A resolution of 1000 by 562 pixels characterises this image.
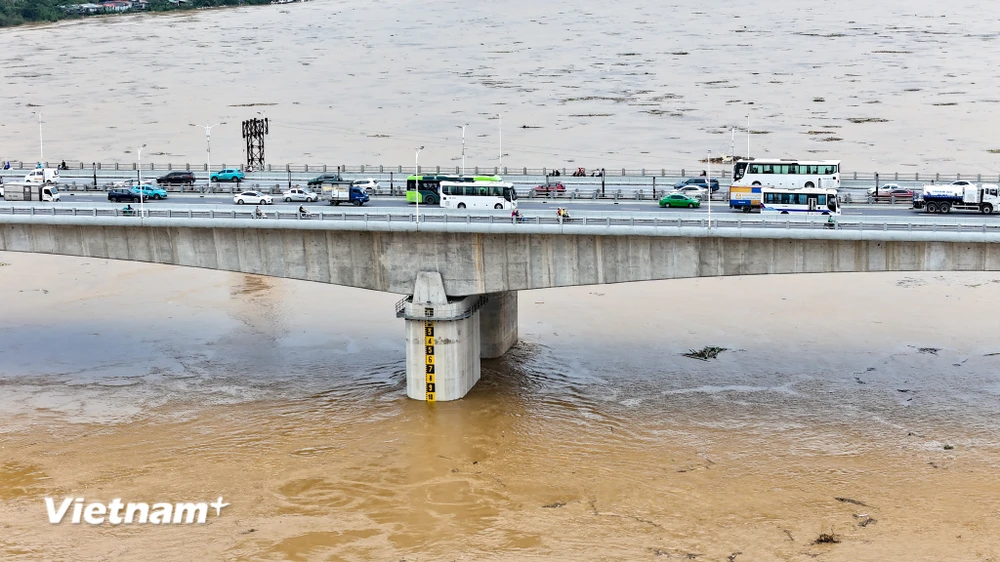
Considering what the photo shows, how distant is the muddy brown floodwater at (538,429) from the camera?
100ft

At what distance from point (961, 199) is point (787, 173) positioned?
1016cm

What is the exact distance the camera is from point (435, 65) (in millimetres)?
138500

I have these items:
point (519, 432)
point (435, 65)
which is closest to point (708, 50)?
point (435, 65)

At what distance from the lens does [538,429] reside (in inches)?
1512

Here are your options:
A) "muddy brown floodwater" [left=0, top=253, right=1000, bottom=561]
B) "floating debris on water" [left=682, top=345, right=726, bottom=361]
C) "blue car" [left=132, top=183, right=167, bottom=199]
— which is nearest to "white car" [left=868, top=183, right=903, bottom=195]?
"muddy brown floodwater" [left=0, top=253, right=1000, bottom=561]

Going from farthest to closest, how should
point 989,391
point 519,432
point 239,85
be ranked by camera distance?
point 239,85 < point 989,391 < point 519,432

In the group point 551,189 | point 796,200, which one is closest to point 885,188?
point 796,200

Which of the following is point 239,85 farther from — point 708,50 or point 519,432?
point 519,432

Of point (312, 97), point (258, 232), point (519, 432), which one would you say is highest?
point (312, 97)

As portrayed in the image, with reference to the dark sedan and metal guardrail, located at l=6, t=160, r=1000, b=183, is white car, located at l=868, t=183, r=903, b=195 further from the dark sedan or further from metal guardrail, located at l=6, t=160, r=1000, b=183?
the dark sedan

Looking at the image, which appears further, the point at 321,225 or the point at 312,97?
the point at 312,97

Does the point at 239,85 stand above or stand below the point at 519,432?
above

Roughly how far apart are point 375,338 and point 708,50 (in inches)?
3981

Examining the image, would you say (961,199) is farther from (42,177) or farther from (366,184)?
(42,177)
